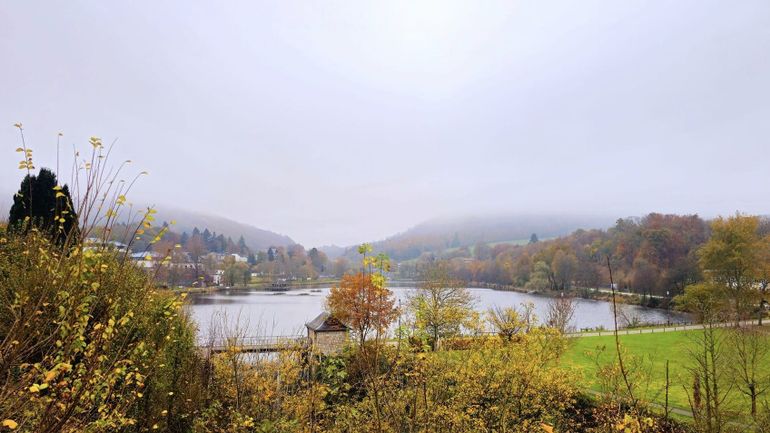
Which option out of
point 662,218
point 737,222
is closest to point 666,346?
point 737,222

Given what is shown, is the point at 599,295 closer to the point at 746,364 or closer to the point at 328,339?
the point at 328,339

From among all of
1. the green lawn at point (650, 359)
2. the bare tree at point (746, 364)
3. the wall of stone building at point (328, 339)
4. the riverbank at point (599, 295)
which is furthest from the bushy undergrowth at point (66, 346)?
the riverbank at point (599, 295)

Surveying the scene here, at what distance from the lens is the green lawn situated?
43.5 feet

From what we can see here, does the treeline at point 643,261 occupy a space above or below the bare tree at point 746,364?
above

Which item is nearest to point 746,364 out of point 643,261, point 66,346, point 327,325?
point 66,346

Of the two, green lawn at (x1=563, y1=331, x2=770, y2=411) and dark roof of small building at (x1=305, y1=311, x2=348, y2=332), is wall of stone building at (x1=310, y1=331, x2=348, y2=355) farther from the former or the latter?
green lawn at (x1=563, y1=331, x2=770, y2=411)

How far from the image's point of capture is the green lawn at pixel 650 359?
13.3m

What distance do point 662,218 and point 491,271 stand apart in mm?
37027

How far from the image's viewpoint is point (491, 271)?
309 feet

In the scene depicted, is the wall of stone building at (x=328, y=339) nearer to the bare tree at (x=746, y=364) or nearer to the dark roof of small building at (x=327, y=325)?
the dark roof of small building at (x=327, y=325)

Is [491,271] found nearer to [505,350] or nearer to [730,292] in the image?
[730,292]

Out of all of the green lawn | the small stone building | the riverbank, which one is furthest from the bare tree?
the riverbank

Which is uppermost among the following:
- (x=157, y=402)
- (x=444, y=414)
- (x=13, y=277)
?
(x=13, y=277)

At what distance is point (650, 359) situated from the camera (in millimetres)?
17062
